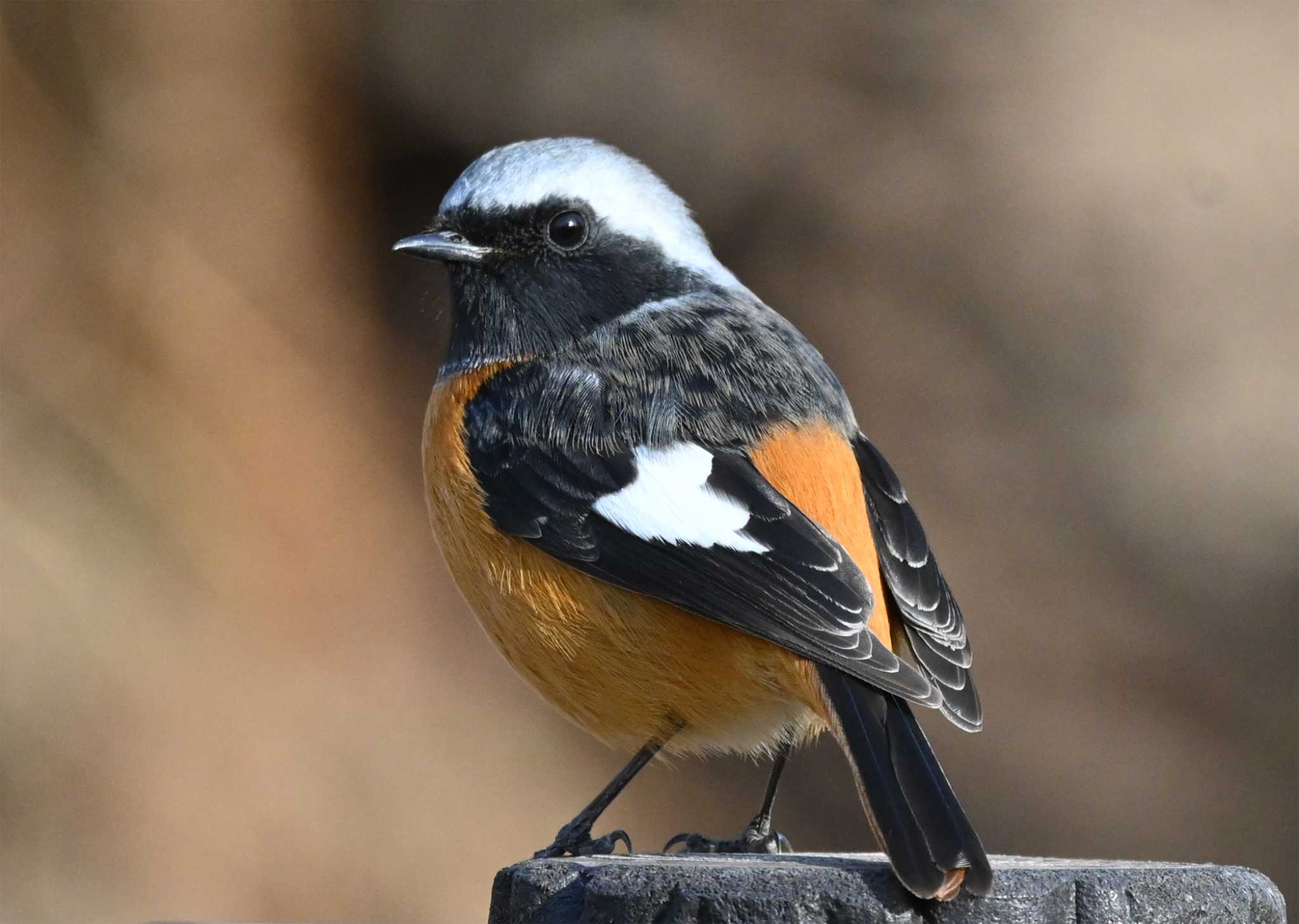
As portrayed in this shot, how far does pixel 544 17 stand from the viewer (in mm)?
7934

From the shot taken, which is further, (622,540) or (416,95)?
(416,95)

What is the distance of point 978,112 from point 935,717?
112 inches

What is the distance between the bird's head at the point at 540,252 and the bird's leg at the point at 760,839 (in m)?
1.26

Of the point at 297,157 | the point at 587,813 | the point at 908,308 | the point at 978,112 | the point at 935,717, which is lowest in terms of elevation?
the point at 935,717

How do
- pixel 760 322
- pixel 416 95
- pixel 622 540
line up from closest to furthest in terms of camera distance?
pixel 622 540
pixel 760 322
pixel 416 95

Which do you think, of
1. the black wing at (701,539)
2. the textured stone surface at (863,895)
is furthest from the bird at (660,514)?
the textured stone surface at (863,895)

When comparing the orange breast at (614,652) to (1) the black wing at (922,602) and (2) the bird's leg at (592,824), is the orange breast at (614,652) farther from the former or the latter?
(1) the black wing at (922,602)

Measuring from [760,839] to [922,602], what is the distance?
77cm

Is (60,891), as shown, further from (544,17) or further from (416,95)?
(544,17)

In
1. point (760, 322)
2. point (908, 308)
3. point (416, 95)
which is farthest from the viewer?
point (416, 95)

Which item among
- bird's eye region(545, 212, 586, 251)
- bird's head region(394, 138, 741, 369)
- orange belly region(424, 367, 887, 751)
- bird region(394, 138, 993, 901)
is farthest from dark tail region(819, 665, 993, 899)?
bird's eye region(545, 212, 586, 251)

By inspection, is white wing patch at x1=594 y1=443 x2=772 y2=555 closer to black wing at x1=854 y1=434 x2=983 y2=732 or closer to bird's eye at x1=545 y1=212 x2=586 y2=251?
black wing at x1=854 y1=434 x2=983 y2=732

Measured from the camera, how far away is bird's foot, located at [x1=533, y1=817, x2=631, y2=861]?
12.1ft

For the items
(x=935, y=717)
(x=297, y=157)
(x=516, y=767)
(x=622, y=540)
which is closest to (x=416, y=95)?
(x=297, y=157)
